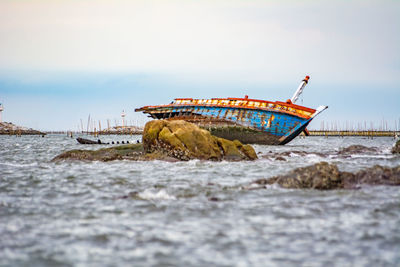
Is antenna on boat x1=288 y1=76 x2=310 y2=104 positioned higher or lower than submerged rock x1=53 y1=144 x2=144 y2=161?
higher

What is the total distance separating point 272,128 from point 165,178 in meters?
31.4

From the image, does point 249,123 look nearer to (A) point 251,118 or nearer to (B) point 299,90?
(A) point 251,118

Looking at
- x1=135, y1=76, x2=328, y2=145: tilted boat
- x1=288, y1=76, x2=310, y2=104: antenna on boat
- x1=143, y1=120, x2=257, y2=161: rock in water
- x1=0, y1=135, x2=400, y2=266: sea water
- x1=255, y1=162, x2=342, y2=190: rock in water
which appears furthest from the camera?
x1=288, y1=76, x2=310, y2=104: antenna on boat

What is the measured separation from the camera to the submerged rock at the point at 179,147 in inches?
889

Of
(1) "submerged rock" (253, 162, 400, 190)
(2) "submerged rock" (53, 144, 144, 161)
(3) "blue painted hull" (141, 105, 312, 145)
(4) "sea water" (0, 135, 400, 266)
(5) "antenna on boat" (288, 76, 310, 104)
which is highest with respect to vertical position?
(5) "antenna on boat" (288, 76, 310, 104)

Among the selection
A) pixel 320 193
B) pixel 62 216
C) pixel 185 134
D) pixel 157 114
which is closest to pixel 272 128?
pixel 157 114

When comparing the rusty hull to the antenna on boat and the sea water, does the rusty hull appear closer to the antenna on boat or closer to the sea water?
the antenna on boat

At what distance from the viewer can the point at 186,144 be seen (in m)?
22.7

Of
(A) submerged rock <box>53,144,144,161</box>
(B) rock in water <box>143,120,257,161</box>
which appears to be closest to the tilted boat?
(A) submerged rock <box>53,144,144,161</box>

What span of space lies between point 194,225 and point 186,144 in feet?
47.6

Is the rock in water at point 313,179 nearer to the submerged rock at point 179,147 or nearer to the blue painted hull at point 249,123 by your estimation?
the submerged rock at point 179,147

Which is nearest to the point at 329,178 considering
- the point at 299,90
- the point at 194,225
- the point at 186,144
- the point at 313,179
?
the point at 313,179

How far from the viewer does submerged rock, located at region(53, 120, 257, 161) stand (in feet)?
74.1

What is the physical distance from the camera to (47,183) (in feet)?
47.2
